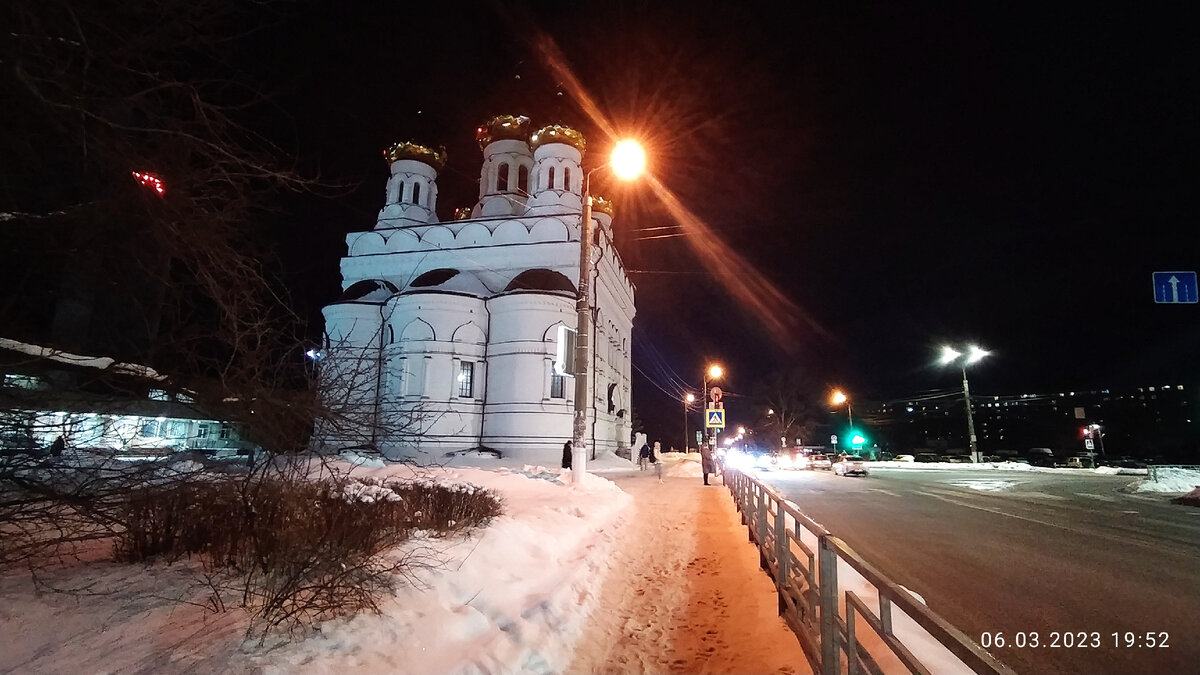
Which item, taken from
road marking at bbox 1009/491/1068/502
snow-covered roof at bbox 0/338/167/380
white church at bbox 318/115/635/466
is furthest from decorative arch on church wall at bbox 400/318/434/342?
snow-covered roof at bbox 0/338/167/380

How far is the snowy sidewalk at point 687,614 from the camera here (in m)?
4.57

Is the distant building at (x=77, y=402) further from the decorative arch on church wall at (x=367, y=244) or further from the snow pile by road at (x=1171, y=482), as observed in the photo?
the decorative arch on church wall at (x=367, y=244)

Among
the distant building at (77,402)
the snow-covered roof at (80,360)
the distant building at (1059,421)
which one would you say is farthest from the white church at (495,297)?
the distant building at (1059,421)

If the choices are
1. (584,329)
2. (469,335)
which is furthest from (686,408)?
(584,329)

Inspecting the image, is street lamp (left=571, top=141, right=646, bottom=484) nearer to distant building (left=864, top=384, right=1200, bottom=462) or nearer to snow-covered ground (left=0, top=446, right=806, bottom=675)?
snow-covered ground (left=0, top=446, right=806, bottom=675)

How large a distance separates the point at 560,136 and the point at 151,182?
127ft

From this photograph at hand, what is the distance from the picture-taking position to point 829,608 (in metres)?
3.61

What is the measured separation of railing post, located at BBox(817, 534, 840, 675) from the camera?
3564mm

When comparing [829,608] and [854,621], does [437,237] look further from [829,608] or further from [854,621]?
[854,621]

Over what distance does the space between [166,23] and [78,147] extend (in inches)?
32.7

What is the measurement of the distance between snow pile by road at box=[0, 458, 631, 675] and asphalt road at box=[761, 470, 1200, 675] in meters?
3.92

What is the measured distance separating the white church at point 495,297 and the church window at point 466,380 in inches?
2.4

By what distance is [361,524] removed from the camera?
19.5 ft

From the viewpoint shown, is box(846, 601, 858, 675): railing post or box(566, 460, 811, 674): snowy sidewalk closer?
box(846, 601, 858, 675): railing post
